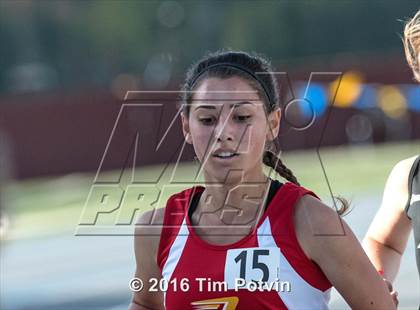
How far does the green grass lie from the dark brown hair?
962cm

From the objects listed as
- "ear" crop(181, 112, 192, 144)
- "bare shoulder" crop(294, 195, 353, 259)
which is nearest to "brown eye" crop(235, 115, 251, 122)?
"ear" crop(181, 112, 192, 144)

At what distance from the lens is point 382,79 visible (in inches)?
1175

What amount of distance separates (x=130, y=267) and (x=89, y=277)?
0.49 m

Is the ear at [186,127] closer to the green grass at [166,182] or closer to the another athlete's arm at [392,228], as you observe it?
the another athlete's arm at [392,228]

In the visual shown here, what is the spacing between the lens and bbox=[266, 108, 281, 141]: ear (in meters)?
3.65

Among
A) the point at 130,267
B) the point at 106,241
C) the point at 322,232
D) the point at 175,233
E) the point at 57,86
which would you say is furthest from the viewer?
the point at 57,86

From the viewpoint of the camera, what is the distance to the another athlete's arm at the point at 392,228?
408 cm

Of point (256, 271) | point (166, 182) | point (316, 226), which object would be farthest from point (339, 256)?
point (166, 182)

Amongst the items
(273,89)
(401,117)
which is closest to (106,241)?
(273,89)

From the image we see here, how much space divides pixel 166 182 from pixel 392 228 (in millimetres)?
10697

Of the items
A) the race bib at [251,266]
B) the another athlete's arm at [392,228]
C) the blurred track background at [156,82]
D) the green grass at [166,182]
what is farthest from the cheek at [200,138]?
the blurred track background at [156,82]

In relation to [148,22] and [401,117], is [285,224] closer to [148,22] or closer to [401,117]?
[401,117]

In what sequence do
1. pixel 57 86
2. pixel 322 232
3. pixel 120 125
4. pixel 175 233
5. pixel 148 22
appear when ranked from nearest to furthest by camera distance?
pixel 322 232 → pixel 175 233 → pixel 120 125 → pixel 57 86 → pixel 148 22

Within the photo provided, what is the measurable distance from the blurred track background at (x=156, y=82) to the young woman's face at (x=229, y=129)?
47.9 feet
